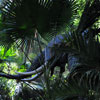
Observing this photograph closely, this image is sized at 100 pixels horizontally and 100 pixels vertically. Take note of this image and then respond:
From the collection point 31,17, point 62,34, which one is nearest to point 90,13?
point 62,34

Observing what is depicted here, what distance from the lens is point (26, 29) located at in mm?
2180

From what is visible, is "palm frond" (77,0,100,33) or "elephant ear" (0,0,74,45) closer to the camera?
"elephant ear" (0,0,74,45)

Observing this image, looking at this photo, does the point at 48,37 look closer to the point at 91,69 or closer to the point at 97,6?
the point at 97,6

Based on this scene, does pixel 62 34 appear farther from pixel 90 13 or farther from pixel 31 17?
pixel 90 13

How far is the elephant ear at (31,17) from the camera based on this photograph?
2.00 meters

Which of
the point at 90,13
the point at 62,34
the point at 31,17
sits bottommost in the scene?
the point at 62,34

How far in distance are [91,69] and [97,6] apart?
1774mm

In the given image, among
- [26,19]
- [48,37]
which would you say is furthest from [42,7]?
[48,37]

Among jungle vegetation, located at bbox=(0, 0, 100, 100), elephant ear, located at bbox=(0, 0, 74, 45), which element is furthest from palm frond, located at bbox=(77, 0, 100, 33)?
elephant ear, located at bbox=(0, 0, 74, 45)

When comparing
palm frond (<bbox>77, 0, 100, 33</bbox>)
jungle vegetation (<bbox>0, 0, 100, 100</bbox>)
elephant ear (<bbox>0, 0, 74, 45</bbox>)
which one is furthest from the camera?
palm frond (<bbox>77, 0, 100, 33</bbox>)

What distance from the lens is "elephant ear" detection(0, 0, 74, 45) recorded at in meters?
2.00

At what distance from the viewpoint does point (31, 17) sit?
2049 millimetres

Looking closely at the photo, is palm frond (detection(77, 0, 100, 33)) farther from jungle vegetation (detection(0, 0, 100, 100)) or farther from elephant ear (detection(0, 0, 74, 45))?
elephant ear (detection(0, 0, 74, 45))

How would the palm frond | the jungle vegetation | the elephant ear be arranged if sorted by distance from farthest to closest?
the palm frond, the elephant ear, the jungle vegetation
